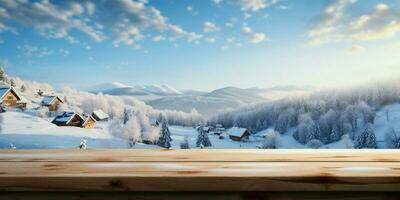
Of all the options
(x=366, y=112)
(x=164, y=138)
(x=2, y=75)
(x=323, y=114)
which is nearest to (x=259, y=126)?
(x=323, y=114)

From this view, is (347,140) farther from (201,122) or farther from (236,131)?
(201,122)

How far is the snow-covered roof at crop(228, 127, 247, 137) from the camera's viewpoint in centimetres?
3494

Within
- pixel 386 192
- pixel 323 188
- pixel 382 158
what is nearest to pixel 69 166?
pixel 323 188

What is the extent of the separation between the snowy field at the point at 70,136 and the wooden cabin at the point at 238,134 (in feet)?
1.18

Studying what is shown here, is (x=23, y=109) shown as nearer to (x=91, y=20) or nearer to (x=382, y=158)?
(x=91, y=20)

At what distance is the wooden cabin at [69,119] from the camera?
33094 millimetres

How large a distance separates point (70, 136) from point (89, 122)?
5.10m

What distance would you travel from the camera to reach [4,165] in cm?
109

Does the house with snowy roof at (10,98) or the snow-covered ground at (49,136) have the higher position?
the house with snowy roof at (10,98)

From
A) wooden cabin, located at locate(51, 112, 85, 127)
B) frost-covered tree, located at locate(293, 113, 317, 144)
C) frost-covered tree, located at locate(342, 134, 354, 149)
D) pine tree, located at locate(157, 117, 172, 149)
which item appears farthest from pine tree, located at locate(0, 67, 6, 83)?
frost-covered tree, located at locate(342, 134, 354, 149)

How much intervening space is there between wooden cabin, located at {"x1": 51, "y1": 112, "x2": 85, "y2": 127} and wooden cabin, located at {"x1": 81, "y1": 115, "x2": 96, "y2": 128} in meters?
0.26

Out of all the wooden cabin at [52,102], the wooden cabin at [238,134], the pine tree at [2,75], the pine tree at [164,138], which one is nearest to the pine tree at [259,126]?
the wooden cabin at [238,134]

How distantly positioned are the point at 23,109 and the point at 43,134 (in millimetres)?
4007

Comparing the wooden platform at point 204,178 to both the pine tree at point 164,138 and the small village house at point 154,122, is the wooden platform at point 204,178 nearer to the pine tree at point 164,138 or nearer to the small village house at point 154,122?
the pine tree at point 164,138
